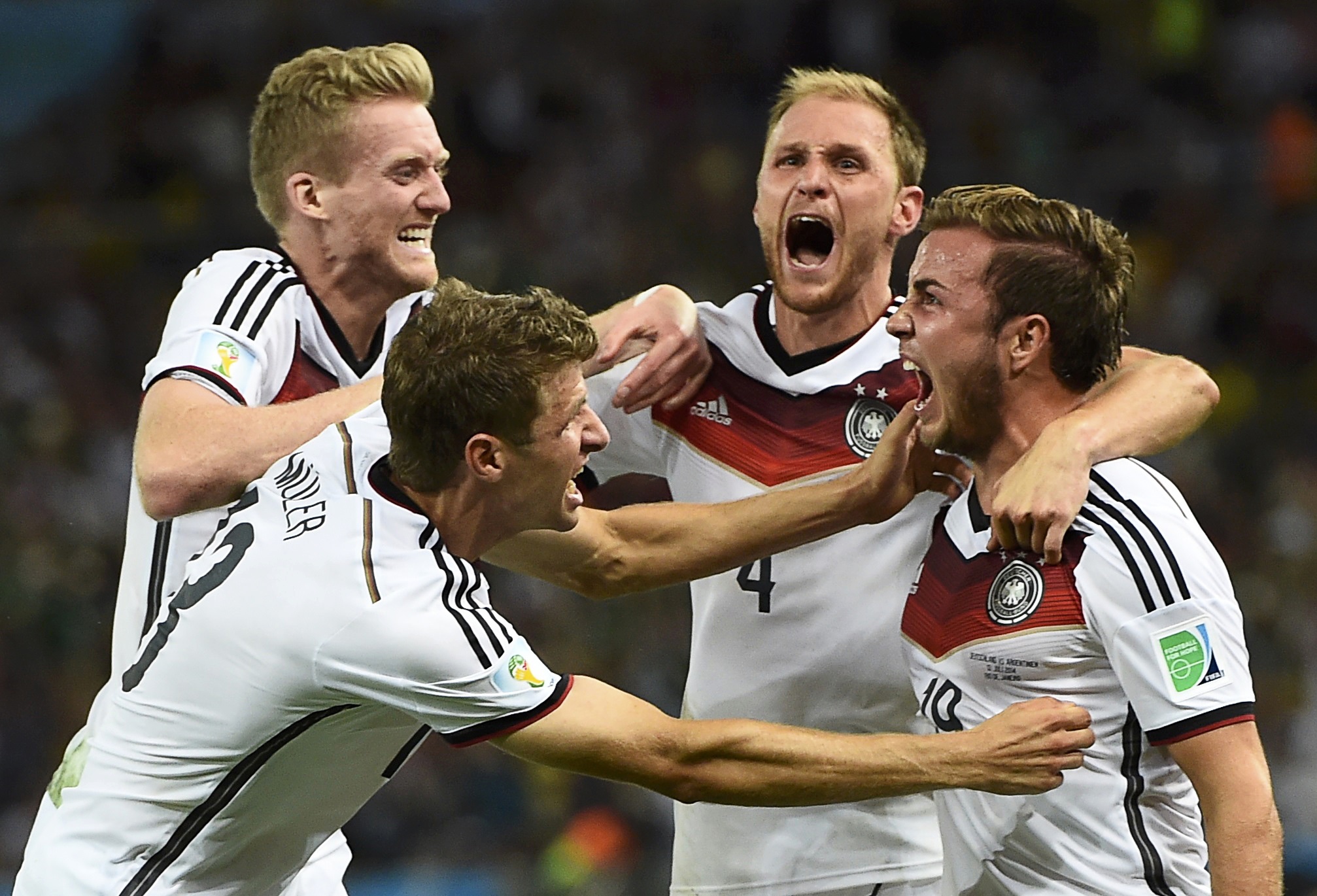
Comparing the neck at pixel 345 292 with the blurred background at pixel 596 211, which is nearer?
the neck at pixel 345 292

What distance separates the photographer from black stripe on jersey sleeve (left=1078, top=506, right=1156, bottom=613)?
3107 millimetres

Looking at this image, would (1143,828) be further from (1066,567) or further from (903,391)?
(903,391)

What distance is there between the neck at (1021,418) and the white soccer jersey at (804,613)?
35cm

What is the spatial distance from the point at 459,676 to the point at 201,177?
9931mm

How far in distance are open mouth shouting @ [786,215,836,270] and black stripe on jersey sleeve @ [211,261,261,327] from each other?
1315 mm

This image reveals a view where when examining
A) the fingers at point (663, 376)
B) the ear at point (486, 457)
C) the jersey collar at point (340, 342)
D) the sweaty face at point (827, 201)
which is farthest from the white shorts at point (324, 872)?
the sweaty face at point (827, 201)

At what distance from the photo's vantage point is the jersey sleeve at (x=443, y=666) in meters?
3.07

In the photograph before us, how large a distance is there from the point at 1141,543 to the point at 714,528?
1.09 meters

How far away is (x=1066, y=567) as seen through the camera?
3275mm

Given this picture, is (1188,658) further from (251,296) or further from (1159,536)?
(251,296)

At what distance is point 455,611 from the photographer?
3.13 m

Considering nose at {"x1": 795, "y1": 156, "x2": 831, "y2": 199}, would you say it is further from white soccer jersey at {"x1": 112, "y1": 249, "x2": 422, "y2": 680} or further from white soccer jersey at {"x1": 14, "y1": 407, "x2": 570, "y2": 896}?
white soccer jersey at {"x1": 14, "y1": 407, "x2": 570, "y2": 896}

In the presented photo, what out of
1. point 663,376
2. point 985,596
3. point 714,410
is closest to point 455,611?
point 985,596

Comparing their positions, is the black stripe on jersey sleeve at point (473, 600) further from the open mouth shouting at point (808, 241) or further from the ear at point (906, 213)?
the ear at point (906, 213)
